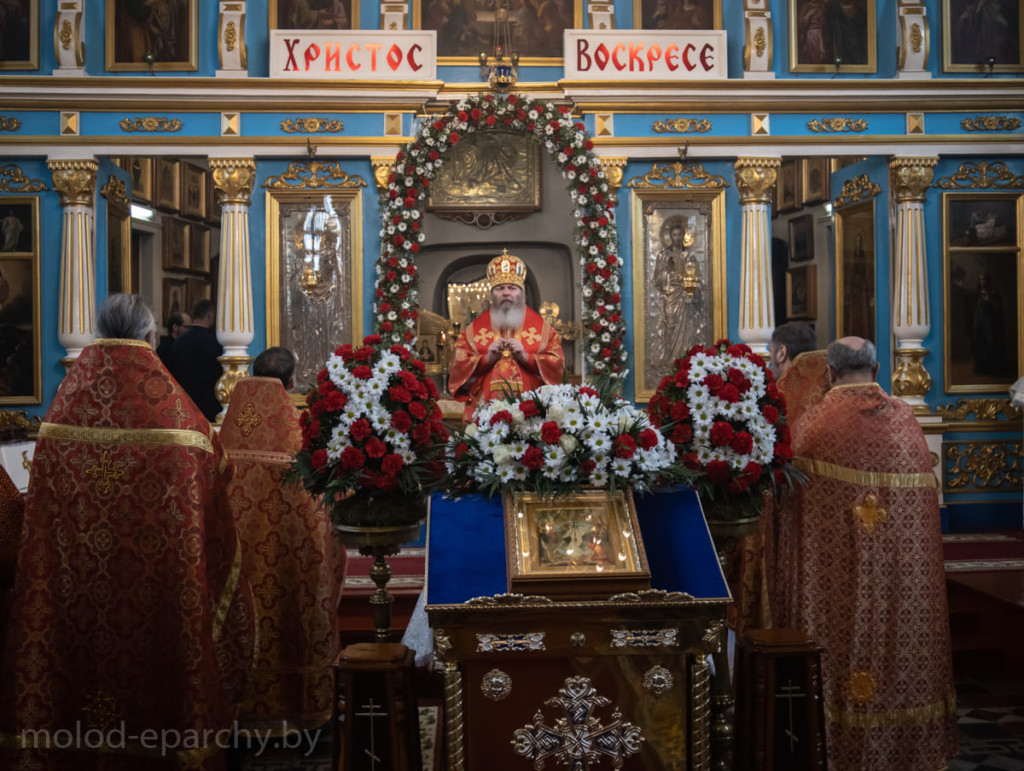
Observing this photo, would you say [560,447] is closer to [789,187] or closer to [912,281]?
[912,281]

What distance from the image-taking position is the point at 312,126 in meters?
9.70

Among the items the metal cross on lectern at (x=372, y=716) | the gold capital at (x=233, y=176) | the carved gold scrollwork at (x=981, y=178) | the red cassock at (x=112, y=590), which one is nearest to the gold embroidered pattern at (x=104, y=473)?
the red cassock at (x=112, y=590)

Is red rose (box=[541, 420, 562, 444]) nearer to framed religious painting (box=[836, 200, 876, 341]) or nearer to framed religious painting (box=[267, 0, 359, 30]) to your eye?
framed religious painting (box=[267, 0, 359, 30])

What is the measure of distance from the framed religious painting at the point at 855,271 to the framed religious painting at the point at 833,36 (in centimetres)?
148

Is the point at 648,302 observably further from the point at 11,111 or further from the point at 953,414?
the point at 11,111

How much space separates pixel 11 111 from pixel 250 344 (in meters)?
3.16

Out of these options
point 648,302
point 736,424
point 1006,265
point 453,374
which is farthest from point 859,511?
point 1006,265

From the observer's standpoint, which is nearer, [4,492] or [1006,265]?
[4,492]

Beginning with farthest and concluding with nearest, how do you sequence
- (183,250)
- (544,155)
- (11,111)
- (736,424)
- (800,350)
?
1. (183,250)
2. (544,155)
3. (11,111)
4. (800,350)
5. (736,424)

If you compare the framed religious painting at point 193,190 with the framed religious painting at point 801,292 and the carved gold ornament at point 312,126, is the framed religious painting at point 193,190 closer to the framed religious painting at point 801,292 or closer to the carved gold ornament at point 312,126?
the carved gold ornament at point 312,126

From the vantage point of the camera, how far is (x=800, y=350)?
5.55 meters

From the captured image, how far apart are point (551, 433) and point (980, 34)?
879 centimetres

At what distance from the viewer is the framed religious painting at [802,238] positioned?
40.8ft

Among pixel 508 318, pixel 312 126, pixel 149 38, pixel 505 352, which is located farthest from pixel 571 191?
pixel 149 38
